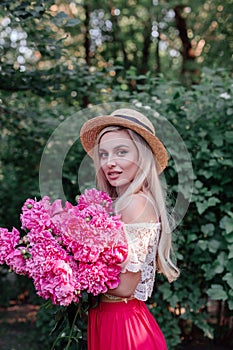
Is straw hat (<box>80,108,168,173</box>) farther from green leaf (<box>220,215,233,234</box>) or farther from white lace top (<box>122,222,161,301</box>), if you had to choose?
green leaf (<box>220,215,233,234</box>)

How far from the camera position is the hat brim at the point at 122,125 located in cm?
194

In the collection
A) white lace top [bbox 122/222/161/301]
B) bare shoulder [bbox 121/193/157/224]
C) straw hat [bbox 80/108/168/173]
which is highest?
straw hat [bbox 80/108/168/173]

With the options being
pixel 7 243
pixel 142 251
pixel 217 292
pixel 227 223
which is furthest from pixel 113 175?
pixel 217 292

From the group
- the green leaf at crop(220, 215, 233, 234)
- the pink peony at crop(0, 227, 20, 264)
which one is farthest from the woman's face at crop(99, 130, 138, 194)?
the green leaf at crop(220, 215, 233, 234)

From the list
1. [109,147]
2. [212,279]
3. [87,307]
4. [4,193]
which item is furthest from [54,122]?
[87,307]

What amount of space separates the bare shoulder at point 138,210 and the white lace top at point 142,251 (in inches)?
1.1

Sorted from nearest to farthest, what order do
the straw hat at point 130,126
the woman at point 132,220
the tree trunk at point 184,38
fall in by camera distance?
the woman at point 132,220
the straw hat at point 130,126
the tree trunk at point 184,38

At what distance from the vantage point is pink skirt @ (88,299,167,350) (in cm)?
185

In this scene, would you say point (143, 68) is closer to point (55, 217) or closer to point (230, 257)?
point (230, 257)

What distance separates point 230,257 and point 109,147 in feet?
5.17

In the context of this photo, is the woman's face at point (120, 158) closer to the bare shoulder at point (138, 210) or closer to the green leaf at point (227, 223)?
the bare shoulder at point (138, 210)

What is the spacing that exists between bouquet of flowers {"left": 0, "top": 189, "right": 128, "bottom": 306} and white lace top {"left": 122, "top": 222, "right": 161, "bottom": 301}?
72 mm

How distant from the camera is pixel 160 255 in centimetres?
200

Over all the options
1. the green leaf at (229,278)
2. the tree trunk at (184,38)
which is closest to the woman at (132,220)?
the green leaf at (229,278)
